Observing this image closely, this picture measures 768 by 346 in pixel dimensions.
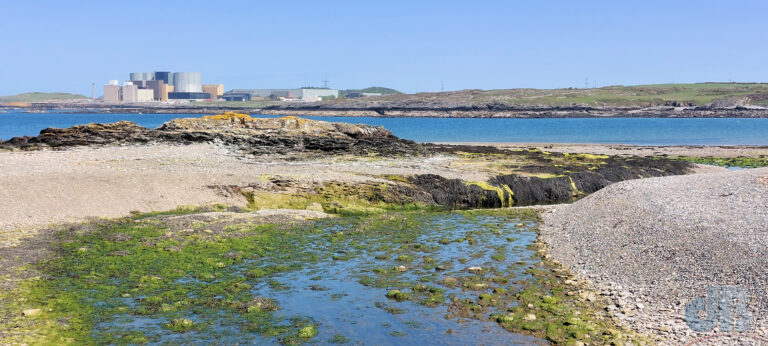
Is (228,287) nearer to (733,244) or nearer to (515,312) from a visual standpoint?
(515,312)

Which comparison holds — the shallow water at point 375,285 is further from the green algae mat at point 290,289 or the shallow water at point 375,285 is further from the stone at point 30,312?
the stone at point 30,312

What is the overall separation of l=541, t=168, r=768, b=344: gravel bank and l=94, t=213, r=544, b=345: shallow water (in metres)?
2.02

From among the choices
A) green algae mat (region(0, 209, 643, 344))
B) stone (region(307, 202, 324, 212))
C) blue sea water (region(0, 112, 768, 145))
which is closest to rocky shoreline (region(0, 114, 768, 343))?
stone (region(307, 202, 324, 212))

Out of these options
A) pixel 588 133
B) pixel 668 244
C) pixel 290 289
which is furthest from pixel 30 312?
pixel 588 133

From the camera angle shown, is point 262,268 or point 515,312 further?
point 262,268

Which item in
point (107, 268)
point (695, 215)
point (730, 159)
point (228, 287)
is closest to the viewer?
point (228, 287)

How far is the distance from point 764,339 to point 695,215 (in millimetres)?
8882

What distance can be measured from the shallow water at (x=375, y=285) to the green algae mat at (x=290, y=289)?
0.14 feet

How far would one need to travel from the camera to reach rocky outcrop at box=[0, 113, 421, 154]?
135 ft

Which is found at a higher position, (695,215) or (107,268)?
(695,215)

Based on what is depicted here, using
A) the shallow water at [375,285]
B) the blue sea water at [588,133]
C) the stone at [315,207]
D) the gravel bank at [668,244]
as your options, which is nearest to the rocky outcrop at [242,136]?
the stone at [315,207]

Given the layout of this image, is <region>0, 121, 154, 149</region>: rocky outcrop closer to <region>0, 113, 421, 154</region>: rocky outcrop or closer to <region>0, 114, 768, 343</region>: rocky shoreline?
<region>0, 113, 421, 154</region>: rocky outcrop

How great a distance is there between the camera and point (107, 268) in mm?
17734

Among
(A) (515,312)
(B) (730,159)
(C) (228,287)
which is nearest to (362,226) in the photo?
(C) (228,287)
